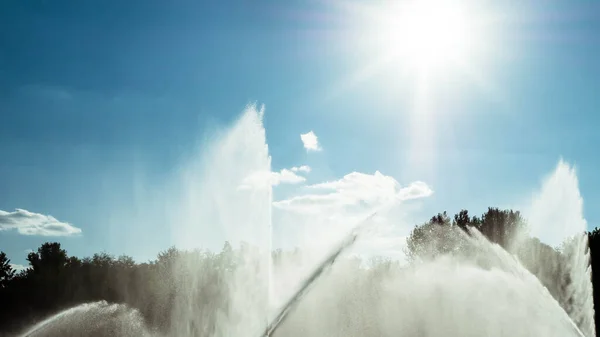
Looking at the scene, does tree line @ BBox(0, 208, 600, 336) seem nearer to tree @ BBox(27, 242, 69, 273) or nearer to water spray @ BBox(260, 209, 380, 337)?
A: tree @ BBox(27, 242, 69, 273)

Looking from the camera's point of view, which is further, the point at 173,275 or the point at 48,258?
the point at 48,258

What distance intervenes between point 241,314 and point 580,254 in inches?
1066

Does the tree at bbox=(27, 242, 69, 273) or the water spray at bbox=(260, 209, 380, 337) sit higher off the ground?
the tree at bbox=(27, 242, 69, 273)

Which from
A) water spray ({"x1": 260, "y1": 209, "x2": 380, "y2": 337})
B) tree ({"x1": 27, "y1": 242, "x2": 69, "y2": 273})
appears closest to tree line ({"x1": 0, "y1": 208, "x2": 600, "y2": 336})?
tree ({"x1": 27, "y1": 242, "x2": 69, "y2": 273})

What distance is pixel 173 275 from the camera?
244 ft

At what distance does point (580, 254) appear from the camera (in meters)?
41.4

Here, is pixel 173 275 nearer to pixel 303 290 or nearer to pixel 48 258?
pixel 48 258

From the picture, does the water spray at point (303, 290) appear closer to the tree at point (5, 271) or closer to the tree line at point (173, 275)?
the tree line at point (173, 275)

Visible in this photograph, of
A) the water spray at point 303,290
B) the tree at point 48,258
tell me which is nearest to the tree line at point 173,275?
the tree at point 48,258

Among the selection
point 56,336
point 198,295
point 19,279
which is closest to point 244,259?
point 198,295

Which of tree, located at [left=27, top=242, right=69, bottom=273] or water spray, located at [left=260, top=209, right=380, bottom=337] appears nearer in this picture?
water spray, located at [left=260, top=209, right=380, bottom=337]

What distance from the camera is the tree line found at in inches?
2176

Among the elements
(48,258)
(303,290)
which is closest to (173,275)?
(48,258)

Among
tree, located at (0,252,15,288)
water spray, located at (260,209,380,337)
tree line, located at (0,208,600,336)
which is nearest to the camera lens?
water spray, located at (260,209,380,337)
